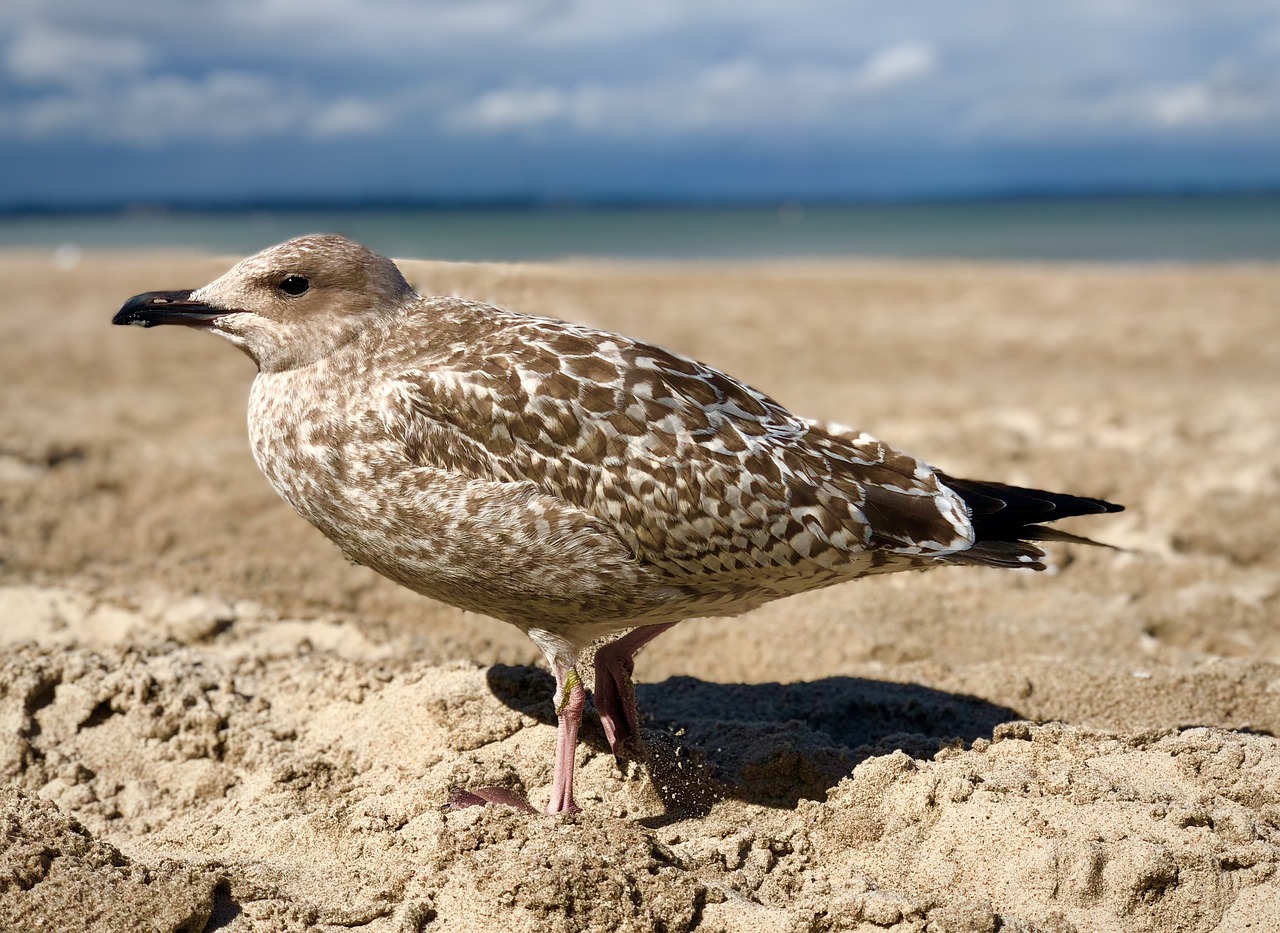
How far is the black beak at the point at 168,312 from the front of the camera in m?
3.59

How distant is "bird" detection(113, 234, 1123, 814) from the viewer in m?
3.37

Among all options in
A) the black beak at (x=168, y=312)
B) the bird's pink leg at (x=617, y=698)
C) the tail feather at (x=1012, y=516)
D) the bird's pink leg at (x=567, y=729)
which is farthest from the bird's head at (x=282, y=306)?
the tail feather at (x=1012, y=516)

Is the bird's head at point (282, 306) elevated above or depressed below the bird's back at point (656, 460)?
above

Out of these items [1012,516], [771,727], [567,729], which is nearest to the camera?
[567,729]

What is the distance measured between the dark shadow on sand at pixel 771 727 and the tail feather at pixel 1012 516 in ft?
2.43

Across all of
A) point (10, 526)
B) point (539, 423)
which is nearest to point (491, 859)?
point (539, 423)

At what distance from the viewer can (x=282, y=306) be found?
141 inches

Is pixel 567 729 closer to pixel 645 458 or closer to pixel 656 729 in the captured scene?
pixel 656 729

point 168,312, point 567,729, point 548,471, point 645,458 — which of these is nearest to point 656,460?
point 645,458

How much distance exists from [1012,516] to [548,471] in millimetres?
1495

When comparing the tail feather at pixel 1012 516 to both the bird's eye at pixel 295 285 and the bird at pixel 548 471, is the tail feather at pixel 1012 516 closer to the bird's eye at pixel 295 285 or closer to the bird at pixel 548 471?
the bird at pixel 548 471

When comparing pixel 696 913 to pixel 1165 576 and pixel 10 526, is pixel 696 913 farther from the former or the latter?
pixel 10 526

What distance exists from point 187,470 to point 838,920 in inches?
239

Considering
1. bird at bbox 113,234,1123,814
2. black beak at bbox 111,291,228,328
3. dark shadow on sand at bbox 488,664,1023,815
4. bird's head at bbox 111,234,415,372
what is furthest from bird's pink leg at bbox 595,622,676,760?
black beak at bbox 111,291,228,328
